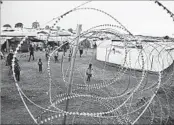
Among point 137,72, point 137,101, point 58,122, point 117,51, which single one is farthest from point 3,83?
point 117,51

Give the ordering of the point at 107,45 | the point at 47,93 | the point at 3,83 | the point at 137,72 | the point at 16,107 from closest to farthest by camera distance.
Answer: the point at 16,107 < the point at 47,93 < the point at 3,83 < the point at 137,72 < the point at 107,45

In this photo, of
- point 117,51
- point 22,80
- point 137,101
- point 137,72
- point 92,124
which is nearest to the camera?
point 92,124

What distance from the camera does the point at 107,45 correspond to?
20.3m

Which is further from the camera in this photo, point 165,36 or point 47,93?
point 165,36

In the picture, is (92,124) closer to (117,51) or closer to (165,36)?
(165,36)

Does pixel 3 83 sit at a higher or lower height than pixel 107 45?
lower

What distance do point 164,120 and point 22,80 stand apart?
7.55 m

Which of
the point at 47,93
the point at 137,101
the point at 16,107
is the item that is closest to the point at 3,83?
the point at 47,93

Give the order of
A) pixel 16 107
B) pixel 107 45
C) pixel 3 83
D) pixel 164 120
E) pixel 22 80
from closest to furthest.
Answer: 1. pixel 164 120
2. pixel 16 107
3. pixel 3 83
4. pixel 22 80
5. pixel 107 45

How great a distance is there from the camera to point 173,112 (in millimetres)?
7273

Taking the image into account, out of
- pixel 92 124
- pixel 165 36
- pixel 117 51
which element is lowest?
pixel 92 124

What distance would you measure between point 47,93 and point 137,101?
3558 millimetres

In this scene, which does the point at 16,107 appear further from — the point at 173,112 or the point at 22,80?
the point at 173,112

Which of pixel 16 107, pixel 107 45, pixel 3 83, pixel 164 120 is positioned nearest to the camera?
pixel 164 120
